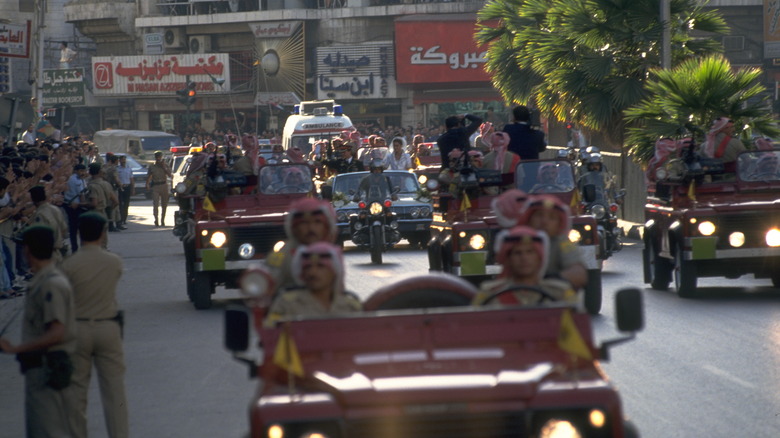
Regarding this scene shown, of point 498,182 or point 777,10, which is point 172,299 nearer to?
point 498,182

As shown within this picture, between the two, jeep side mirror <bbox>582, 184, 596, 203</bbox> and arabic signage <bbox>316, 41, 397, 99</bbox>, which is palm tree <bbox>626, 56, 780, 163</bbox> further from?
arabic signage <bbox>316, 41, 397, 99</bbox>

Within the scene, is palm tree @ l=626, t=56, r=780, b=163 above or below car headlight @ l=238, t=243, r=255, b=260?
above

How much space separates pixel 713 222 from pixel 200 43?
2352 inches

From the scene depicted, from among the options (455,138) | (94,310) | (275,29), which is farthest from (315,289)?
(275,29)

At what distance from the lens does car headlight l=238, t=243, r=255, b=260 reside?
1622 cm

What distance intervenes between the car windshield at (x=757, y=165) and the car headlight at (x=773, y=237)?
0.97 m

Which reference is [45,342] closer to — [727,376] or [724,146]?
[727,376]

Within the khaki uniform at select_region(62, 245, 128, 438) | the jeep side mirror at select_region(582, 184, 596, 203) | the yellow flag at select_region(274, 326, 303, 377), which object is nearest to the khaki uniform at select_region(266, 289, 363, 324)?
the yellow flag at select_region(274, 326, 303, 377)

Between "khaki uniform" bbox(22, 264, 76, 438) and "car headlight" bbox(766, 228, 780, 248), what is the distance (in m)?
9.92

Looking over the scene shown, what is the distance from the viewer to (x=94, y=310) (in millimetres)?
7992

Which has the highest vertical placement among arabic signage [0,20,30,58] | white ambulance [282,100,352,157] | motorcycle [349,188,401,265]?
arabic signage [0,20,30,58]

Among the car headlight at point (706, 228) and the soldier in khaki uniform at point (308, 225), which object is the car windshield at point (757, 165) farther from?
the soldier in khaki uniform at point (308, 225)

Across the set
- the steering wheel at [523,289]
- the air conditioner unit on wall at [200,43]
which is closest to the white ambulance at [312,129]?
the steering wheel at [523,289]

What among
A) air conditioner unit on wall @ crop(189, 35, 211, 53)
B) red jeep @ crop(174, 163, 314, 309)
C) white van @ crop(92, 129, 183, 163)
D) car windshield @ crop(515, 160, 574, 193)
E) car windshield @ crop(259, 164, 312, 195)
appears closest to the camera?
car windshield @ crop(515, 160, 574, 193)
